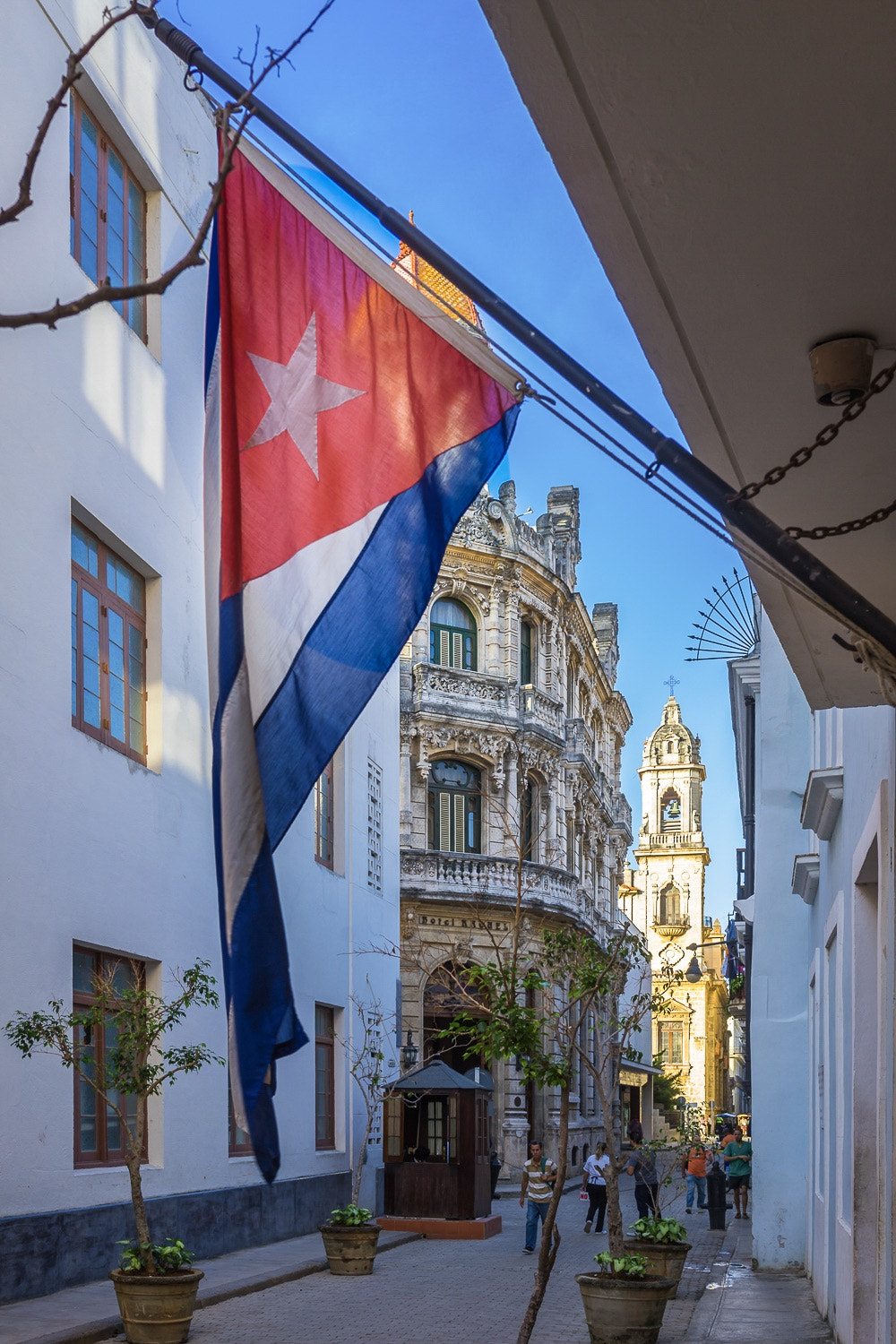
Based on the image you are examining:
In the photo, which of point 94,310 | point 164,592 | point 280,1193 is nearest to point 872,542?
point 94,310

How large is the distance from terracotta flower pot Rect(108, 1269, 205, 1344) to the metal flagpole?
890cm

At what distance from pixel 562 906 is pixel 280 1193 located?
23.2 metres

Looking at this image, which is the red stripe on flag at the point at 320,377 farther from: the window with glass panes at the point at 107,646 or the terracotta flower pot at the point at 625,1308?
the window with glass panes at the point at 107,646

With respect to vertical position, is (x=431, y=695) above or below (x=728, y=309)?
above

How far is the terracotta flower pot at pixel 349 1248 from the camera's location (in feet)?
60.7

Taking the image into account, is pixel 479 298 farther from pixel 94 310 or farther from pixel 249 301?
pixel 94 310

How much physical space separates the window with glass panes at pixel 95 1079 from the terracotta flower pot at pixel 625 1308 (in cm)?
Answer: 444

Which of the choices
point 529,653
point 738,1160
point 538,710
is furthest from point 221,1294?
point 529,653

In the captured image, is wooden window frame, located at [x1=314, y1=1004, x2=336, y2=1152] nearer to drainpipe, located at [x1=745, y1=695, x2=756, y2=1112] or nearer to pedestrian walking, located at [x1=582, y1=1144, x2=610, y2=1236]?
pedestrian walking, located at [x1=582, y1=1144, x2=610, y2=1236]

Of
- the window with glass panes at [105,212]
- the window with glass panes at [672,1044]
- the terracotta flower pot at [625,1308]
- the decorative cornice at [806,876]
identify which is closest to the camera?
the terracotta flower pot at [625,1308]

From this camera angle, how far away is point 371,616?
657 cm

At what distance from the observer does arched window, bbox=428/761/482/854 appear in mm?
42969

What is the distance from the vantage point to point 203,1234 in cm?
1769

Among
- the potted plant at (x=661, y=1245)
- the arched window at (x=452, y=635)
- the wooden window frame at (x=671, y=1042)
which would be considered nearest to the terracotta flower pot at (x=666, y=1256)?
the potted plant at (x=661, y=1245)
